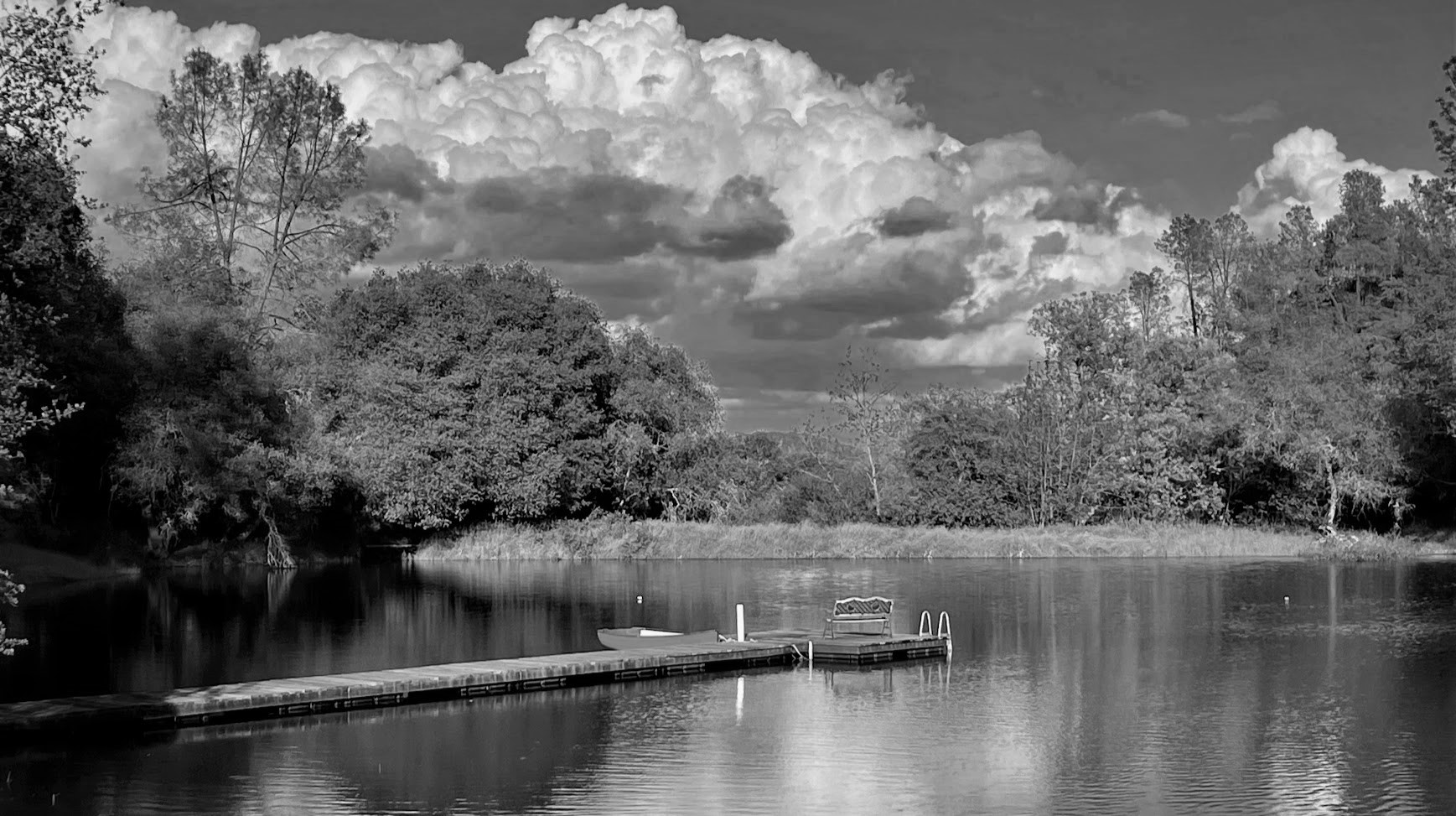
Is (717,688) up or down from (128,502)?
down

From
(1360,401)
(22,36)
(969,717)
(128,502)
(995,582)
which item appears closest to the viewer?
(22,36)

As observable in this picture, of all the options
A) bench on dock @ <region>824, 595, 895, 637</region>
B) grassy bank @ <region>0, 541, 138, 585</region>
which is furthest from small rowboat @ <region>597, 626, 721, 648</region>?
grassy bank @ <region>0, 541, 138, 585</region>

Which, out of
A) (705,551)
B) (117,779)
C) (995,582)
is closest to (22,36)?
(117,779)

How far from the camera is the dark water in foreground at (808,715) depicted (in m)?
17.0

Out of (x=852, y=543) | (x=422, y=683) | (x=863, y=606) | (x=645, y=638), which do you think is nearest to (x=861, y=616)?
(x=863, y=606)

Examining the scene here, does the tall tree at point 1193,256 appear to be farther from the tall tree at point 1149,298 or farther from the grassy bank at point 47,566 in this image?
the grassy bank at point 47,566

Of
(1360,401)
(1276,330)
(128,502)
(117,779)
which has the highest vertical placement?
(1276,330)

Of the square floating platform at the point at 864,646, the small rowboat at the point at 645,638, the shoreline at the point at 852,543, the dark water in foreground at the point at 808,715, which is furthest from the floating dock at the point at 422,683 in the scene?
the shoreline at the point at 852,543

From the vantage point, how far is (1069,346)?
62875 mm

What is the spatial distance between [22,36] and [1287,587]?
38.0 meters

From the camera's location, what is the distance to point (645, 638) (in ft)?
94.5

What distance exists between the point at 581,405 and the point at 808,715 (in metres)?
38.4

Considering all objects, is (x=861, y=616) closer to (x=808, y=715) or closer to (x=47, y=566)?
(x=808, y=715)

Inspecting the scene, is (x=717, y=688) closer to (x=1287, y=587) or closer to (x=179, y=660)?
(x=179, y=660)
